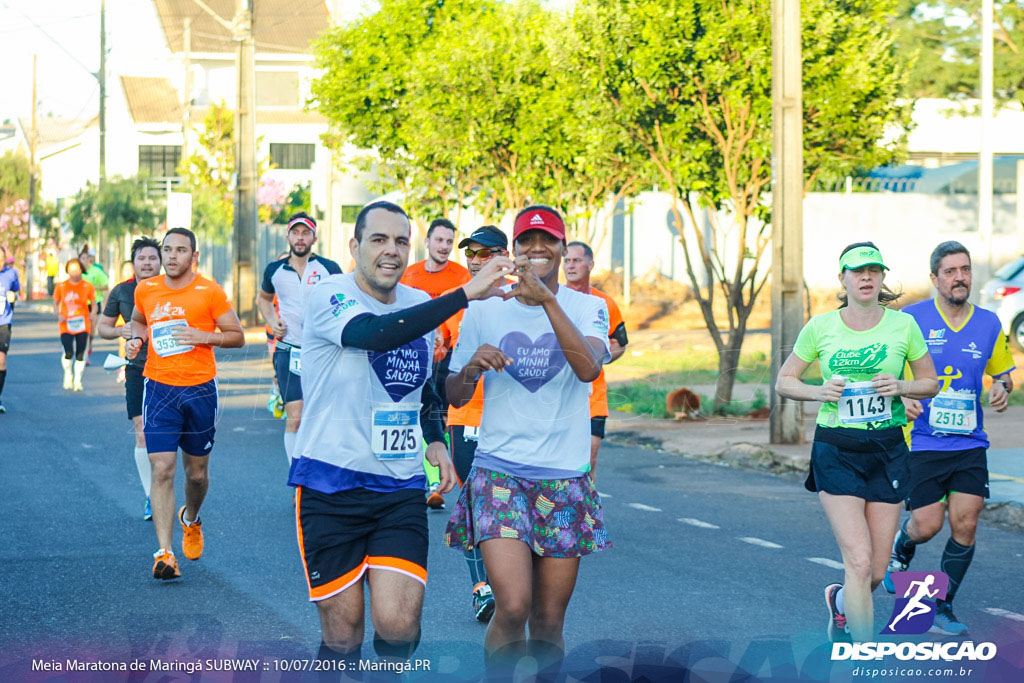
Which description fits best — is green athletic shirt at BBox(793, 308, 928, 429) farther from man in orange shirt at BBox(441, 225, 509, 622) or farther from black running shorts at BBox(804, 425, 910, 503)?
man in orange shirt at BBox(441, 225, 509, 622)

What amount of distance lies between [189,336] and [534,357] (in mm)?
3592

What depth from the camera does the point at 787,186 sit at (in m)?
14.2

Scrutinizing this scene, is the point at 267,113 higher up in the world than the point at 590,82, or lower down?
higher up

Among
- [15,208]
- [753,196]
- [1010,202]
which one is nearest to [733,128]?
[753,196]

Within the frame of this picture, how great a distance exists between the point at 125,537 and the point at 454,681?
4789 millimetres

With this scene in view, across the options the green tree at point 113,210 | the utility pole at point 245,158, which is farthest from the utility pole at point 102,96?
the utility pole at point 245,158

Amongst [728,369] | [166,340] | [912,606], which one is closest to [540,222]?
[912,606]

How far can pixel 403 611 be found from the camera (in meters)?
4.82

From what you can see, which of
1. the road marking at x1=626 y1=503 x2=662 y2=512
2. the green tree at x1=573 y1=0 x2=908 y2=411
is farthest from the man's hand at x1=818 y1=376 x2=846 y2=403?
the green tree at x1=573 y1=0 x2=908 y2=411

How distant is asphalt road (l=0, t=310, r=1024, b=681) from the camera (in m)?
6.35

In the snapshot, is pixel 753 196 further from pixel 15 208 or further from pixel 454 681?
pixel 15 208

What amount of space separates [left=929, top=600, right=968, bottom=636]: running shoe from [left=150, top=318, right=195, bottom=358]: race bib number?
4415 millimetres

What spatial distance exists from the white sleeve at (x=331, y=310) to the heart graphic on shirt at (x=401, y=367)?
6.4 inches

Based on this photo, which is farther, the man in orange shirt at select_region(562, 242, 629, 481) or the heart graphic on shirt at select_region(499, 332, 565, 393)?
the man in orange shirt at select_region(562, 242, 629, 481)
